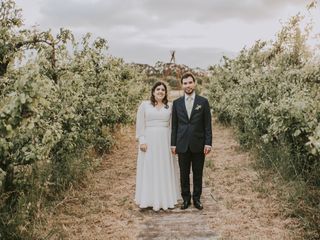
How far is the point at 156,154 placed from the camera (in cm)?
760

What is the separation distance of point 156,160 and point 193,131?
0.88 meters

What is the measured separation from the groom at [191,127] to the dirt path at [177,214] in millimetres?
668

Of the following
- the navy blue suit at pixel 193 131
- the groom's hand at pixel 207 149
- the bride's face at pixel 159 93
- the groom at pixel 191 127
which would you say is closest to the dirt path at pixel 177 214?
the groom at pixel 191 127

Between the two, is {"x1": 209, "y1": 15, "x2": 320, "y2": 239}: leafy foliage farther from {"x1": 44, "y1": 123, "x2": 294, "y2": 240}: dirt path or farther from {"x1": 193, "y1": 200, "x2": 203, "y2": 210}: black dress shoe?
{"x1": 193, "y1": 200, "x2": 203, "y2": 210}: black dress shoe

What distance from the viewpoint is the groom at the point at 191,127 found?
23.6 feet

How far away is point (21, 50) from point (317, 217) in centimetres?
532

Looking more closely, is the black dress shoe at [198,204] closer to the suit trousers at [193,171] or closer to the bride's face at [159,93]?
the suit trousers at [193,171]

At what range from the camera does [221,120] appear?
63.8 ft

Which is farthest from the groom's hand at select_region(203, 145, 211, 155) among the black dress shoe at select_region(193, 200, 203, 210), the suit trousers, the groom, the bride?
the black dress shoe at select_region(193, 200, 203, 210)

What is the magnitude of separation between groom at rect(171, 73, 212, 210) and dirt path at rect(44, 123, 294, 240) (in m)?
0.67

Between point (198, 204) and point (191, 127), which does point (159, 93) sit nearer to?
point (191, 127)

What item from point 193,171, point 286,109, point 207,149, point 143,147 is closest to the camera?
point 286,109

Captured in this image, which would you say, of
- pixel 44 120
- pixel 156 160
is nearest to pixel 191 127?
pixel 156 160

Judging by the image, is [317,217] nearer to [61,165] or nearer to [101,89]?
[61,165]
